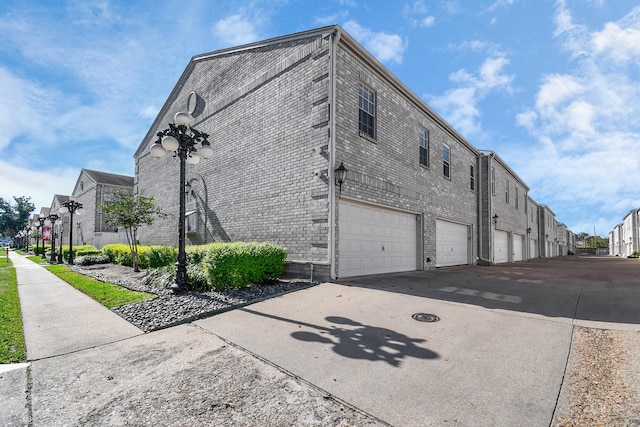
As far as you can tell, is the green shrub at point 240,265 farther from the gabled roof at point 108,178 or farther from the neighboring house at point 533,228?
the gabled roof at point 108,178

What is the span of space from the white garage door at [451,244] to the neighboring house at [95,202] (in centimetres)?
2205

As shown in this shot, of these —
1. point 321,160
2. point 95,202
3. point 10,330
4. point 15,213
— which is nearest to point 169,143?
point 321,160

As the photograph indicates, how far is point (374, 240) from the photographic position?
942cm

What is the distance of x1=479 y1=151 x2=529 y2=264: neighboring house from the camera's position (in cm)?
1688

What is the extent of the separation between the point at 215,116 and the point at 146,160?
896 cm

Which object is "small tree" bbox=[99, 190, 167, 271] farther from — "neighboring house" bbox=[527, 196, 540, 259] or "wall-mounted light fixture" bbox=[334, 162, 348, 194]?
"neighboring house" bbox=[527, 196, 540, 259]

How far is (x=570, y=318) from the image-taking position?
4.66 m

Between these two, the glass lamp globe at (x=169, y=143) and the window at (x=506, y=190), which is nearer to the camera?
the glass lamp globe at (x=169, y=143)

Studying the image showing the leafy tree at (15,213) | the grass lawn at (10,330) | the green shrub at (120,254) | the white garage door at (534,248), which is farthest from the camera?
the leafy tree at (15,213)

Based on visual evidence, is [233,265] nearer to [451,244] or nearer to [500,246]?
[451,244]

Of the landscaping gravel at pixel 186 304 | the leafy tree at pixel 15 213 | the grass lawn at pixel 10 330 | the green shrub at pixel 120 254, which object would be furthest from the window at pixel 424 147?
the leafy tree at pixel 15 213

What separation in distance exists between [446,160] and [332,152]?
341 inches

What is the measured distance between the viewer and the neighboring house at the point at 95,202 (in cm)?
2530

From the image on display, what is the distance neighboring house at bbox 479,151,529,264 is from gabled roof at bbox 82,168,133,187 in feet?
102
